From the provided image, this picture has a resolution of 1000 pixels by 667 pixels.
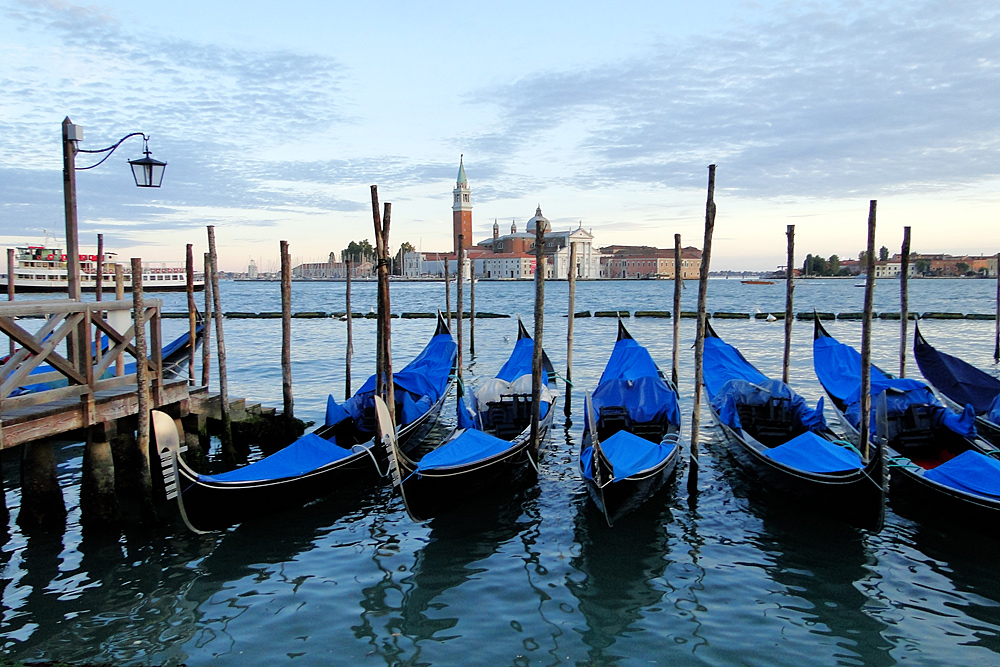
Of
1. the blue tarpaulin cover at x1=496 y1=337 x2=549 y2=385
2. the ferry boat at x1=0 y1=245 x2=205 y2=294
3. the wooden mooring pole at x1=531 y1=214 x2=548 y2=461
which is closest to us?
the wooden mooring pole at x1=531 y1=214 x2=548 y2=461

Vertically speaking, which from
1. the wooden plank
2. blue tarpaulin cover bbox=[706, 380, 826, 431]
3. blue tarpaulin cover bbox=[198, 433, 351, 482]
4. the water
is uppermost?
the wooden plank

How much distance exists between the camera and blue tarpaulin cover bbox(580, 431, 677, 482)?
4953 millimetres

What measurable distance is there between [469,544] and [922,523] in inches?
132

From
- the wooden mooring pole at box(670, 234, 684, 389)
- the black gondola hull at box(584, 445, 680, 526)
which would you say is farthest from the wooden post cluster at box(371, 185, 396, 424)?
the wooden mooring pole at box(670, 234, 684, 389)

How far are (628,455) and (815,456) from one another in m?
1.40

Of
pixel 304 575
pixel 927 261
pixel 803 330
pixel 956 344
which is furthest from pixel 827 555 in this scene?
pixel 927 261

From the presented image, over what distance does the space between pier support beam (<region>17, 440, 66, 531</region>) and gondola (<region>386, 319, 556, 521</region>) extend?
249 centimetres

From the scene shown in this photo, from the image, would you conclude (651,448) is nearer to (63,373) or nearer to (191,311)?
(63,373)

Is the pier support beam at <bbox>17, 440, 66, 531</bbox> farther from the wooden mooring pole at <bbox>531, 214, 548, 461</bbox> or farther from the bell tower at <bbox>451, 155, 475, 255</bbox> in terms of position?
the bell tower at <bbox>451, 155, 475, 255</bbox>

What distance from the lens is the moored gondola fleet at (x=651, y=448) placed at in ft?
15.3

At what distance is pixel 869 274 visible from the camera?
19.0 ft

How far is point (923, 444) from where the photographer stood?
233 inches

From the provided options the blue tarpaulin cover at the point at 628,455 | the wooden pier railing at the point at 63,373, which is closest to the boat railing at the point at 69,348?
the wooden pier railing at the point at 63,373

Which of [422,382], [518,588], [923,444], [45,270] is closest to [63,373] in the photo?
[518,588]
